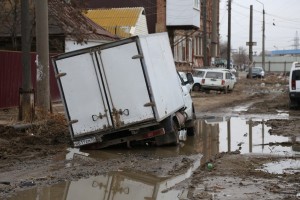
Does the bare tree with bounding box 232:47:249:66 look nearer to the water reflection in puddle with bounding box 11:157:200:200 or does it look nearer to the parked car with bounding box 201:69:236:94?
the parked car with bounding box 201:69:236:94

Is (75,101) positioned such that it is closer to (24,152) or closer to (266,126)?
(24,152)

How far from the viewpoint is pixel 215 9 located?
2288 inches

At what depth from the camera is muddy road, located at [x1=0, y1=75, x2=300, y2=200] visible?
25.3 ft

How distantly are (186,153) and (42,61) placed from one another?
19.5ft

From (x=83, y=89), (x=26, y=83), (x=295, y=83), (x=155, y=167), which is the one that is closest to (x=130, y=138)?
(x=83, y=89)

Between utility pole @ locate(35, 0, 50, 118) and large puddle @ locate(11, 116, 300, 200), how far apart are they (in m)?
3.74

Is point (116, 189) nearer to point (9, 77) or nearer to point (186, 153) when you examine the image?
point (186, 153)

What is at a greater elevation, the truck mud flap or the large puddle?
the truck mud flap

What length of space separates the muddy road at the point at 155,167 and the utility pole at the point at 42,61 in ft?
2.87

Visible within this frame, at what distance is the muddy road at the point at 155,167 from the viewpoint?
7.70 m

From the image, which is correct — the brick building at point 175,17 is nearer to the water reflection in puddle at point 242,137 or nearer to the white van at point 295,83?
the white van at point 295,83

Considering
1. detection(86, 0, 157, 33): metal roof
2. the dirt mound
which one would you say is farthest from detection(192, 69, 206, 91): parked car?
the dirt mound

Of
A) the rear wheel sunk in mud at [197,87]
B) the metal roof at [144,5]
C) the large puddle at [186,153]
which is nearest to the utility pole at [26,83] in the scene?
the large puddle at [186,153]

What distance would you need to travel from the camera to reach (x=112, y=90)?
1125 centimetres
